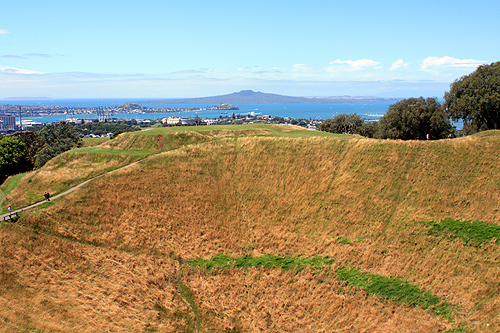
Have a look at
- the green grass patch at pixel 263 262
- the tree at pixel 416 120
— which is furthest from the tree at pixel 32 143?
the tree at pixel 416 120

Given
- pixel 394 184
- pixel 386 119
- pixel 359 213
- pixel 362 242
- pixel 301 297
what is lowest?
pixel 301 297

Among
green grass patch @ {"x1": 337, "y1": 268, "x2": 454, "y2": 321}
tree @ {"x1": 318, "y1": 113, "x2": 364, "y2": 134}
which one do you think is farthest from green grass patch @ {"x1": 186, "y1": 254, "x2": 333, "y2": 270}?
tree @ {"x1": 318, "y1": 113, "x2": 364, "y2": 134}

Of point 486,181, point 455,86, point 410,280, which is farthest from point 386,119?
point 410,280

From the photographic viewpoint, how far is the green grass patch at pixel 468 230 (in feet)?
71.4

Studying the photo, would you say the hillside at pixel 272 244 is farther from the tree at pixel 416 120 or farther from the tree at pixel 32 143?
the tree at pixel 32 143

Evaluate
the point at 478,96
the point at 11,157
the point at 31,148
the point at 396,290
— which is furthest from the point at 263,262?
the point at 31,148

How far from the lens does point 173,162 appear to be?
103ft

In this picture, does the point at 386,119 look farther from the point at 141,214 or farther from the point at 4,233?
the point at 4,233

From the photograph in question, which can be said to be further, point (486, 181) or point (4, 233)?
point (486, 181)

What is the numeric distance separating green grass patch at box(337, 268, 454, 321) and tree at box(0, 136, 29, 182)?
50913 millimetres

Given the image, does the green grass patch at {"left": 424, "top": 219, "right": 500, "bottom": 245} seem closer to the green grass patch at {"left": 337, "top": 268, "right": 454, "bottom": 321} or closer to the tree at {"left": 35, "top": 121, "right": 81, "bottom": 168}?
the green grass patch at {"left": 337, "top": 268, "right": 454, "bottom": 321}

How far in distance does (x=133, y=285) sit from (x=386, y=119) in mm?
45693

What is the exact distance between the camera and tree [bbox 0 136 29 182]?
48312 millimetres

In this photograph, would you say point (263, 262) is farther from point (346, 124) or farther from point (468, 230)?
point (346, 124)
